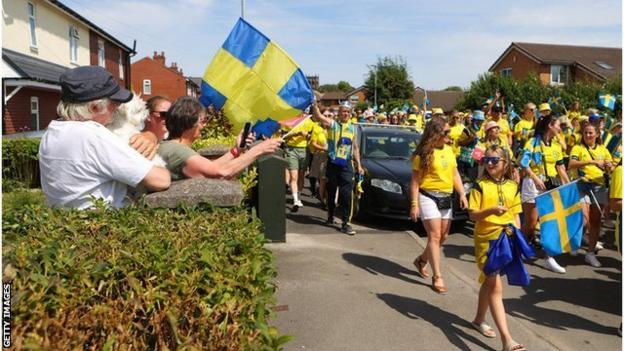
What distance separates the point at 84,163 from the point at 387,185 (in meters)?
6.55

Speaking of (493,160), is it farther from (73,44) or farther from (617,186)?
(73,44)

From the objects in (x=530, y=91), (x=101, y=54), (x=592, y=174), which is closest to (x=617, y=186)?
(x=592, y=174)

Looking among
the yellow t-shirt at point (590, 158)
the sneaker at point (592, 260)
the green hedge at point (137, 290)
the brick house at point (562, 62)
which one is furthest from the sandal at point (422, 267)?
the brick house at point (562, 62)

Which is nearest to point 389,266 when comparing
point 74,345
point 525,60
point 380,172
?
point 380,172

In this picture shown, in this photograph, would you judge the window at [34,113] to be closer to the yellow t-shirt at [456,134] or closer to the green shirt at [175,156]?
the yellow t-shirt at [456,134]

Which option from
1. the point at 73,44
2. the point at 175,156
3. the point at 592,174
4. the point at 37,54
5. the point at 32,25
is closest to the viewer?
the point at 175,156

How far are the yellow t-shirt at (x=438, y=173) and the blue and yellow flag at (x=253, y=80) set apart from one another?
1754 mm

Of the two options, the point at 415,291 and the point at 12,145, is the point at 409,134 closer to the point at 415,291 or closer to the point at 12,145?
the point at 415,291

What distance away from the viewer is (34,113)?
21016 mm

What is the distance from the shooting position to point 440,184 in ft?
18.5

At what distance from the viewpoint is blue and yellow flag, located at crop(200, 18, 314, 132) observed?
4.42 metres

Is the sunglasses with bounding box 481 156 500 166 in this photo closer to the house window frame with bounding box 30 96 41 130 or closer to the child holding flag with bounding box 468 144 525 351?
the child holding flag with bounding box 468 144 525 351

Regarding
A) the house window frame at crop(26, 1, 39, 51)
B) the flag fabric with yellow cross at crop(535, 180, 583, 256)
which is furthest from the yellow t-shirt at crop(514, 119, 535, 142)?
the house window frame at crop(26, 1, 39, 51)

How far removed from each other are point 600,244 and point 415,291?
12.8ft
